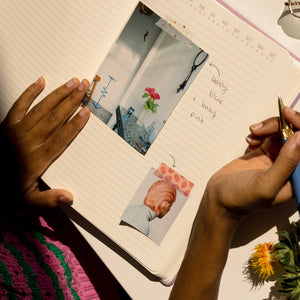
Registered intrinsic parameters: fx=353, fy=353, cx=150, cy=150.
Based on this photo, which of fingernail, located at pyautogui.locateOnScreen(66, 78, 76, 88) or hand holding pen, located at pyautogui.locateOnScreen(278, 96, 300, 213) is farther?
fingernail, located at pyautogui.locateOnScreen(66, 78, 76, 88)

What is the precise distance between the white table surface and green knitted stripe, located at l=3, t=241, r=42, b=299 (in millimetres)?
184

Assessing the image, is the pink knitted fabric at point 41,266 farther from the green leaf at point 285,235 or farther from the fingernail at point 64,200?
the green leaf at point 285,235

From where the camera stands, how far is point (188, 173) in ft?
2.20

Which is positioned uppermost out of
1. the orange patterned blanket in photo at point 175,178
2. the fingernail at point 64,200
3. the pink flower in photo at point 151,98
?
the pink flower in photo at point 151,98

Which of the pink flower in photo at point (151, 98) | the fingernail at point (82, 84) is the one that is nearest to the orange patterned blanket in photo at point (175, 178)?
the pink flower in photo at point (151, 98)

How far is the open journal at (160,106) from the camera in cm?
65

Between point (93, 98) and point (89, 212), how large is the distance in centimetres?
23

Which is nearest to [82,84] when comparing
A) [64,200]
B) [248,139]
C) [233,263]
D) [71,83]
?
[71,83]

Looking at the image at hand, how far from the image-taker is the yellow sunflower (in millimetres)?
618

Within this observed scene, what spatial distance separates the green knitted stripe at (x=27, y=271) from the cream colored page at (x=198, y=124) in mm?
206

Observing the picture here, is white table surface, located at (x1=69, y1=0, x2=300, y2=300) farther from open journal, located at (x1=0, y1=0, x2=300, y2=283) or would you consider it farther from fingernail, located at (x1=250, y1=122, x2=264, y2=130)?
fingernail, located at (x1=250, y1=122, x2=264, y2=130)

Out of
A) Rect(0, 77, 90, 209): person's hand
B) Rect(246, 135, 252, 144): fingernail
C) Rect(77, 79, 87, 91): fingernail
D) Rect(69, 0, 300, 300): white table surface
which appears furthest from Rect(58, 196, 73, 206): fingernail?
Rect(246, 135, 252, 144): fingernail

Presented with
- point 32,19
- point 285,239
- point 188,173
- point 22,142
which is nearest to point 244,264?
point 285,239

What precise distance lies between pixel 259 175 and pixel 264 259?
0.54 feet
